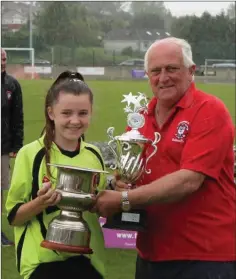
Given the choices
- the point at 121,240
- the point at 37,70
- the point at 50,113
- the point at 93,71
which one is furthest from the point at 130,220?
the point at 93,71

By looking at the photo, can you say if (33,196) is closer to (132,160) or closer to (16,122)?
(132,160)

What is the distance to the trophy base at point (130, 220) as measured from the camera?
2.83 metres

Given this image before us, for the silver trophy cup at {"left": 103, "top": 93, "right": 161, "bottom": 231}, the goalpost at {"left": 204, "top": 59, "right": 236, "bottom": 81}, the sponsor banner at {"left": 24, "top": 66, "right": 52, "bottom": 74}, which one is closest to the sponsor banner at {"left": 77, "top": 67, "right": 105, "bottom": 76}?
the sponsor banner at {"left": 24, "top": 66, "right": 52, "bottom": 74}

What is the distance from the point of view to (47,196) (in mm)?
2607

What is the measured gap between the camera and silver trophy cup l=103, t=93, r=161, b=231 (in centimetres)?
284

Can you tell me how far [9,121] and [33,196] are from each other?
4.07m

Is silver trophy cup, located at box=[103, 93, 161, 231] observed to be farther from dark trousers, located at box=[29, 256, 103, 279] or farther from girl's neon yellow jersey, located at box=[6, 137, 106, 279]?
dark trousers, located at box=[29, 256, 103, 279]

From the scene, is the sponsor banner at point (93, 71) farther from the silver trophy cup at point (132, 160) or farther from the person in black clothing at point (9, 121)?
the silver trophy cup at point (132, 160)

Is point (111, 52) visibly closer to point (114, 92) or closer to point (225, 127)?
point (114, 92)

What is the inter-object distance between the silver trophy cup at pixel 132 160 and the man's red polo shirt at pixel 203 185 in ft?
0.14

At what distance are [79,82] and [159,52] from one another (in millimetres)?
333

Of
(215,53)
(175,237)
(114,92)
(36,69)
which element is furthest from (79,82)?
(215,53)

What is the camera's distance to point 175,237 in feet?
9.38

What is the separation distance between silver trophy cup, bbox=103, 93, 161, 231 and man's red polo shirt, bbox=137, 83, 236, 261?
0.14ft
